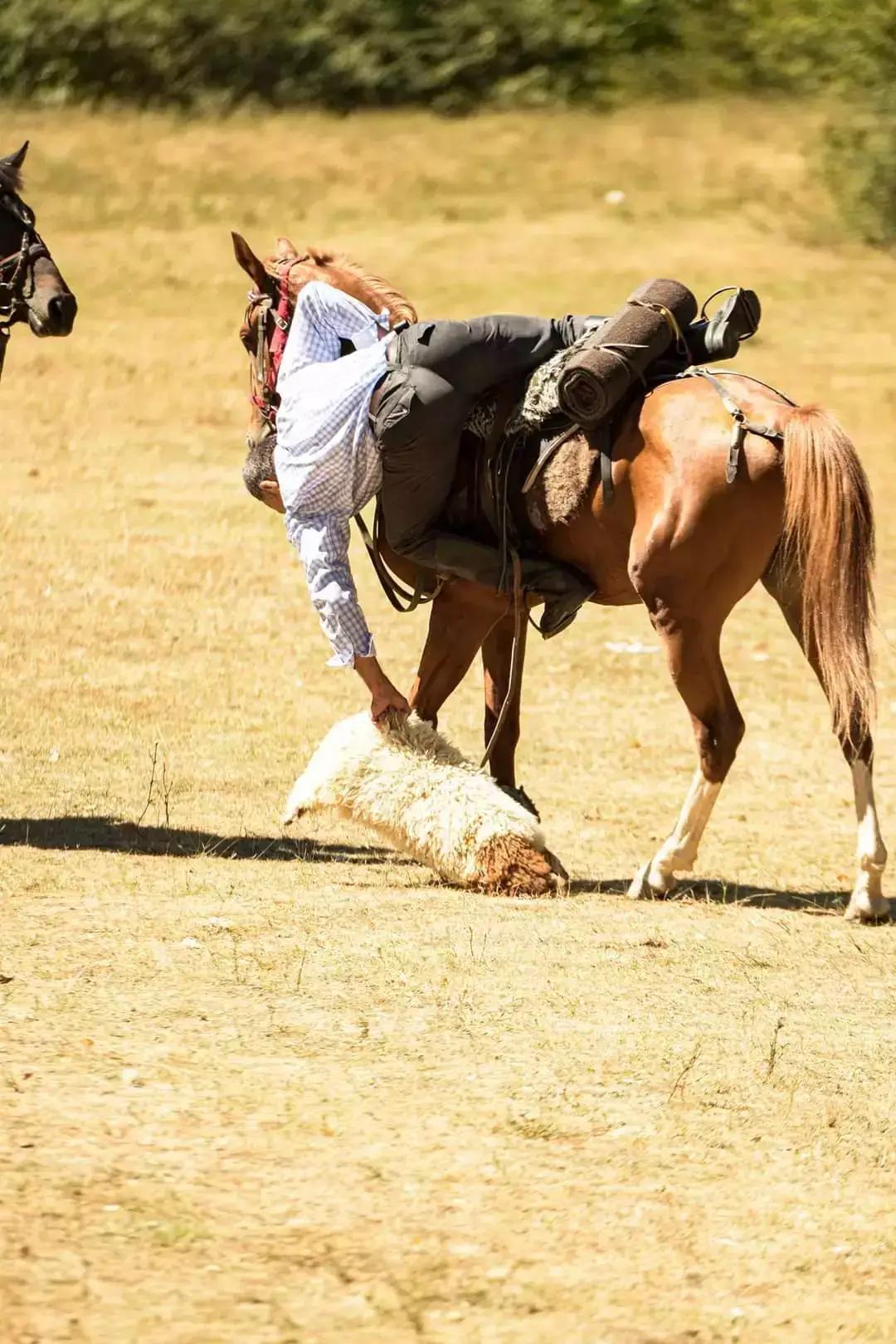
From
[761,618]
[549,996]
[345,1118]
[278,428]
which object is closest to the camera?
[345,1118]

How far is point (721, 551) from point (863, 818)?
3.79ft

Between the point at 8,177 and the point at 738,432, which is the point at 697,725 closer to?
the point at 738,432

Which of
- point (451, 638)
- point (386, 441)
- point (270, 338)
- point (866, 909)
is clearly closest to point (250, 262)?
point (270, 338)

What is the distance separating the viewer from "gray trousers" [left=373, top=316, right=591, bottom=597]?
6949 mm

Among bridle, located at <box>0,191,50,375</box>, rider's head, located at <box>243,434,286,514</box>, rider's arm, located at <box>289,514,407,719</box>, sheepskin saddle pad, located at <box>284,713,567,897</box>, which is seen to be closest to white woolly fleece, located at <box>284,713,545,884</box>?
sheepskin saddle pad, located at <box>284,713,567,897</box>

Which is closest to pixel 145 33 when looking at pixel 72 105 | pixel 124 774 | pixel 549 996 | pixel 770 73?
pixel 72 105

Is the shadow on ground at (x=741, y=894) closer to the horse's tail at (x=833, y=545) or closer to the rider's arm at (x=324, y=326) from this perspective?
the horse's tail at (x=833, y=545)

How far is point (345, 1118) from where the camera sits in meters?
4.59

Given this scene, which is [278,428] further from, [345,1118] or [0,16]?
[0,16]

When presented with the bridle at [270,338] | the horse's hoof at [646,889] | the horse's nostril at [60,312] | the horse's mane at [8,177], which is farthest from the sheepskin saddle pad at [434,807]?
the horse's mane at [8,177]

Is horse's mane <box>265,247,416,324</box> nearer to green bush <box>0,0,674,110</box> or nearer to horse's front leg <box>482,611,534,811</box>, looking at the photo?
horse's front leg <box>482,611,534,811</box>

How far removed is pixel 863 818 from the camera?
707 cm

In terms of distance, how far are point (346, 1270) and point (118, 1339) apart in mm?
511

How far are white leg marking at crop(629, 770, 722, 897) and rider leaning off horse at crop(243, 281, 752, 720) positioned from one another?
2.85ft
